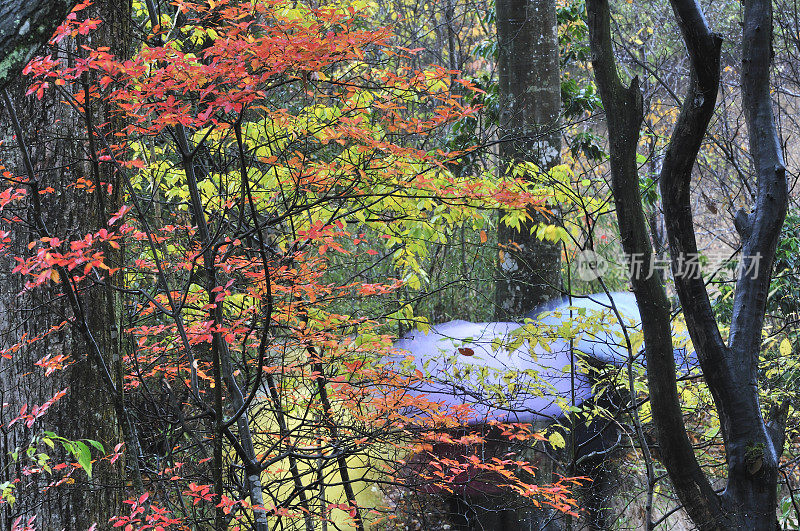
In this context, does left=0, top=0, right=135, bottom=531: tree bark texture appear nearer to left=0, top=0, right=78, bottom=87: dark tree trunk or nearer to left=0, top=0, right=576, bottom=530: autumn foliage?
left=0, top=0, right=576, bottom=530: autumn foliage

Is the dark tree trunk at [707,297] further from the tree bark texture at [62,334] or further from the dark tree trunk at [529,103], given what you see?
the dark tree trunk at [529,103]

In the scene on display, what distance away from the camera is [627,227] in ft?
9.19

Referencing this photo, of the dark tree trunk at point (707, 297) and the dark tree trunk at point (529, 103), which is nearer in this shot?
the dark tree trunk at point (707, 297)

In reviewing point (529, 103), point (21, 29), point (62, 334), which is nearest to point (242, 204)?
point (62, 334)

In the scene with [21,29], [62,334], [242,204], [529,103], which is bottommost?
[62,334]

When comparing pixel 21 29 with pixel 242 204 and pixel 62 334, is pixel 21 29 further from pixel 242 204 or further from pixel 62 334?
pixel 62 334

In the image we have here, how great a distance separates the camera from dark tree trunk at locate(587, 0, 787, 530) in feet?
9.03

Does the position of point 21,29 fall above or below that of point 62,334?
above

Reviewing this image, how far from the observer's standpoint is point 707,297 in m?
2.81

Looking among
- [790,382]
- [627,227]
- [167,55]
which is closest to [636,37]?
[790,382]

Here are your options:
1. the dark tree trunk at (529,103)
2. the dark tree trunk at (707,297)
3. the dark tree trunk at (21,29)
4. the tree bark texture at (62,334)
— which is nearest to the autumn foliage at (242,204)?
the tree bark texture at (62,334)

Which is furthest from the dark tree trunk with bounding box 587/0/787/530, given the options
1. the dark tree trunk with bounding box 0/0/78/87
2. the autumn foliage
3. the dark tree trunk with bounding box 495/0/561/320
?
the dark tree trunk with bounding box 495/0/561/320

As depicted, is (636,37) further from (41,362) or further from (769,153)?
(41,362)

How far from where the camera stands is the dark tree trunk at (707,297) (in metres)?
2.75
